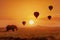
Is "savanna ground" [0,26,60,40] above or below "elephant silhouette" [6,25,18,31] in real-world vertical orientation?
below

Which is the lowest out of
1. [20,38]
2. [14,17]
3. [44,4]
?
[20,38]

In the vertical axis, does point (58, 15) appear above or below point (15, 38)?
above

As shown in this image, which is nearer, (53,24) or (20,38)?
(20,38)

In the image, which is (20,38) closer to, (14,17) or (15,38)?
(15,38)

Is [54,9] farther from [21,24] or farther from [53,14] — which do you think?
[21,24]

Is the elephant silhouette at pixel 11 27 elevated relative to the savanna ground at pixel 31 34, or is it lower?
elevated

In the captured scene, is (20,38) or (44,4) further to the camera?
(44,4)

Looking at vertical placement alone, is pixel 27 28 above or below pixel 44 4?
below

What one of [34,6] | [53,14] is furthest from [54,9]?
[34,6]

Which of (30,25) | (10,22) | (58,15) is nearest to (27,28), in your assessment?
(30,25)
